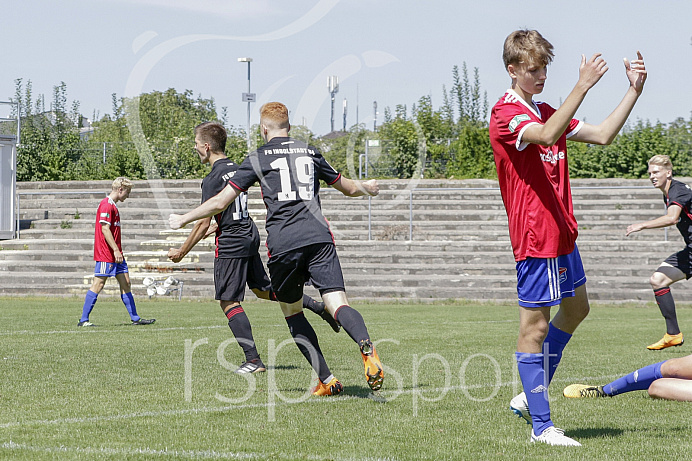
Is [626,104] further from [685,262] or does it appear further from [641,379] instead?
[685,262]

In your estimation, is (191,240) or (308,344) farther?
(191,240)

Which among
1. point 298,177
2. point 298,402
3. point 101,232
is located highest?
point 298,177

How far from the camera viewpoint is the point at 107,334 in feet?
37.0

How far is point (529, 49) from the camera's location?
449 centimetres

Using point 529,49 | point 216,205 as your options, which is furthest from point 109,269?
point 529,49

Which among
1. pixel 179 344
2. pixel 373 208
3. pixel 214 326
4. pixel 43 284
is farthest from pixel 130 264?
pixel 179 344

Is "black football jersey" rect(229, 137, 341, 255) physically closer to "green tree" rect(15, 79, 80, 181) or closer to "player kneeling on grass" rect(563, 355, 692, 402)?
"player kneeling on grass" rect(563, 355, 692, 402)

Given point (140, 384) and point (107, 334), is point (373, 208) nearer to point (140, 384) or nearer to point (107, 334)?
point (107, 334)

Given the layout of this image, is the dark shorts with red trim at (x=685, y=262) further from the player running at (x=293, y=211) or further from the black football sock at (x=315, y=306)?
the player running at (x=293, y=211)

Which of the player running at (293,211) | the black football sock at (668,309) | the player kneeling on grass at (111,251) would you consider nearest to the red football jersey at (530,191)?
the player running at (293,211)

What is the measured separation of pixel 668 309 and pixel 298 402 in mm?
5870

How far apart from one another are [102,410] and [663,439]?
3496 millimetres

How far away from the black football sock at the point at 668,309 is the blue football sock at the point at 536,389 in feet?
18.7

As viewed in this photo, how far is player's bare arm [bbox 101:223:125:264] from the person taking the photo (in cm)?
1307
